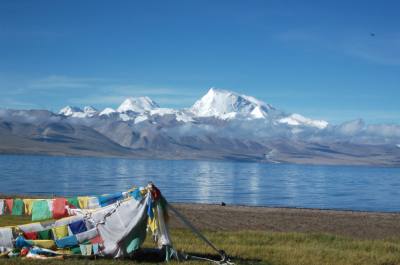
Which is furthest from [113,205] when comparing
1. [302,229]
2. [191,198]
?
[191,198]

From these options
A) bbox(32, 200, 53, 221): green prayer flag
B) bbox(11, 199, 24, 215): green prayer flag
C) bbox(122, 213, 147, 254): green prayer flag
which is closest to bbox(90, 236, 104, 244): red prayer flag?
bbox(122, 213, 147, 254): green prayer flag

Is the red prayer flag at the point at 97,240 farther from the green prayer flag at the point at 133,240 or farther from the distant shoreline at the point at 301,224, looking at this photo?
the distant shoreline at the point at 301,224

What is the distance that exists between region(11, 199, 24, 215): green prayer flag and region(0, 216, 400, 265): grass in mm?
3328

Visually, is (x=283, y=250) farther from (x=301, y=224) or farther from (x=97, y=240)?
(x=301, y=224)

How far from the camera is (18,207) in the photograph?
67.1ft

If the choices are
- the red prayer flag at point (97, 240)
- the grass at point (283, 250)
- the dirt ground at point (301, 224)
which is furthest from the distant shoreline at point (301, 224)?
the red prayer flag at point (97, 240)

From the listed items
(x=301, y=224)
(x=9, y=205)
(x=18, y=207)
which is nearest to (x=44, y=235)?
(x=18, y=207)

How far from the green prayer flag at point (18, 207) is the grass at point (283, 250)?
131 inches

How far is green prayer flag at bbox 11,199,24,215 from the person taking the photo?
20.4 m

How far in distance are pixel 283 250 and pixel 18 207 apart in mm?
10032

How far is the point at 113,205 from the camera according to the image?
19.0 m

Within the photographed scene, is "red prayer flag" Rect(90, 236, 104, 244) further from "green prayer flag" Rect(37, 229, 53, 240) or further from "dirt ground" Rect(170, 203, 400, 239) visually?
"dirt ground" Rect(170, 203, 400, 239)

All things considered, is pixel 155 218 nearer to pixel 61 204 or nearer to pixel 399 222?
A: pixel 61 204

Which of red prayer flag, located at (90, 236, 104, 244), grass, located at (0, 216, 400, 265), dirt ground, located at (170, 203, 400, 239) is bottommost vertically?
dirt ground, located at (170, 203, 400, 239)
